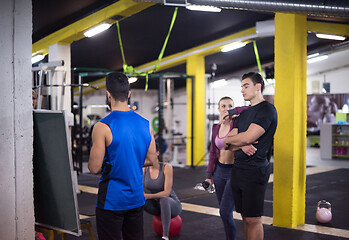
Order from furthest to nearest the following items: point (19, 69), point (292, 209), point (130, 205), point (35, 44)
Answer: point (35, 44) < point (292, 209) < point (19, 69) < point (130, 205)

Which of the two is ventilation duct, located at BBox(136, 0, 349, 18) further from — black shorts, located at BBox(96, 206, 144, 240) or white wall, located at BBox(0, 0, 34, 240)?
black shorts, located at BBox(96, 206, 144, 240)

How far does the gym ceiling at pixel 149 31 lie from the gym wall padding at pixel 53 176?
3010mm

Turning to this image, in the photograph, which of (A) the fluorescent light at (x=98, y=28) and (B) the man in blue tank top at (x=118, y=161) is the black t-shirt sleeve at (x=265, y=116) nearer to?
(B) the man in blue tank top at (x=118, y=161)

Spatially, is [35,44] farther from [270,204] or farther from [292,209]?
[292,209]

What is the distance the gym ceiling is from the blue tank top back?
350 cm

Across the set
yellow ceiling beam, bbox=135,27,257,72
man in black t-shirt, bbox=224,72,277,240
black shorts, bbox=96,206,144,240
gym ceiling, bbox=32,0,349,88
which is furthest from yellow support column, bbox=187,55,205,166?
black shorts, bbox=96,206,144,240

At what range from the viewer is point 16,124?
264 centimetres

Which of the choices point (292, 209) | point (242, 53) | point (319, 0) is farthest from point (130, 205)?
point (242, 53)

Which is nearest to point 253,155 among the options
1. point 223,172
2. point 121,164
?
point 223,172

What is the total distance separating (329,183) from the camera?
7.53 metres

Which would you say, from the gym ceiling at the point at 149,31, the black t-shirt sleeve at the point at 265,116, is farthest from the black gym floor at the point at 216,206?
the gym ceiling at the point at 149,31

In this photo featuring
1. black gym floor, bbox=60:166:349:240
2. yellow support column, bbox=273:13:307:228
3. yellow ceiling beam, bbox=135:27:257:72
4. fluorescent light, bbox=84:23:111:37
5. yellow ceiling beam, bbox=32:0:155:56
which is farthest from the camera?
yellow ceiling beam, bbox=135:27:257:72

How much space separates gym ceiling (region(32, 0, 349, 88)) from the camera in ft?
19.5

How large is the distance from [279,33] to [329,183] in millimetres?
4246
